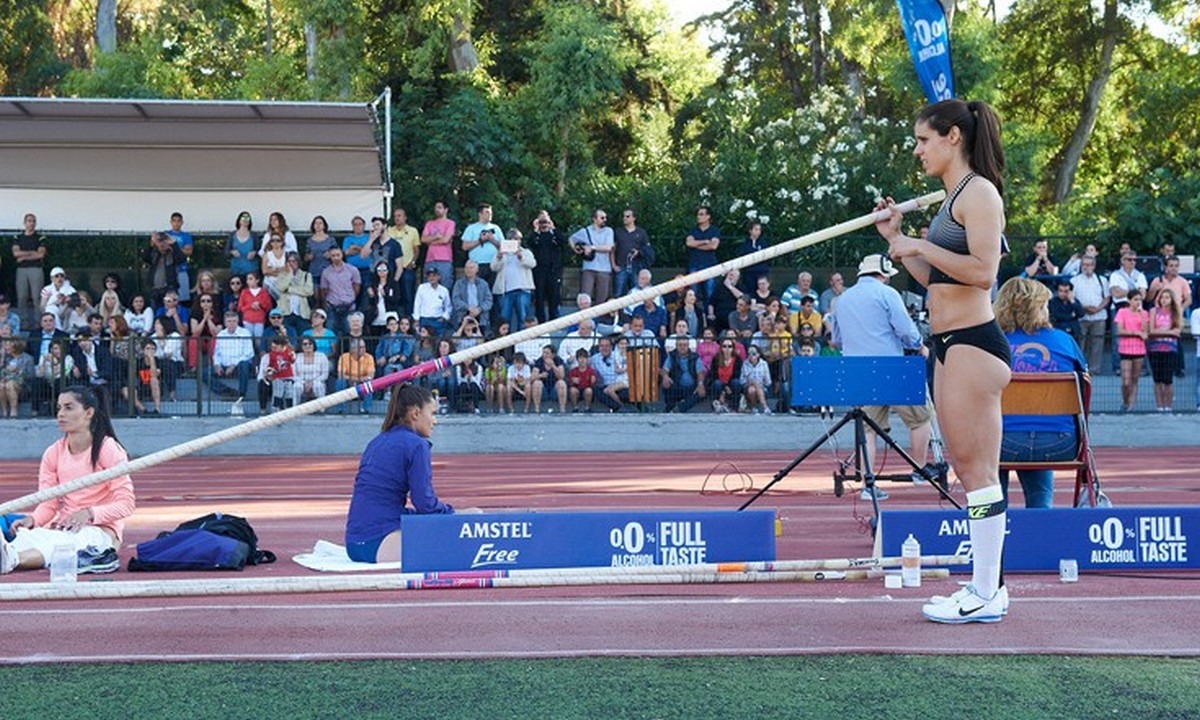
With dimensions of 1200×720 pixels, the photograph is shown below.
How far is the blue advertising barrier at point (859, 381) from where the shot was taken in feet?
33.0

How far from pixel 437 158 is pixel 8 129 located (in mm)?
7766

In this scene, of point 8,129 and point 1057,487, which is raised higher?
point 8,129

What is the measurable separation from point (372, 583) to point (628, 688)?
103 inches

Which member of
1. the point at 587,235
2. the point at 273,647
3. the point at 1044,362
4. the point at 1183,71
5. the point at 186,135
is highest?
the point at 1183,71

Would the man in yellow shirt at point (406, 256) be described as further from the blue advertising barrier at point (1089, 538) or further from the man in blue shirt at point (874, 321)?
the blue advertising barrier at point (1089, 538)

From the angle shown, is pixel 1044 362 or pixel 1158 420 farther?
pixel 1158 420

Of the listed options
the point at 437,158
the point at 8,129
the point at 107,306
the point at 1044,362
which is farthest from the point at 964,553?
the point at 437,158

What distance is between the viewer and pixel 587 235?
23.0 metres

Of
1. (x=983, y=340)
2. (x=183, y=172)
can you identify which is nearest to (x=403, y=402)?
(x=983, y=340)

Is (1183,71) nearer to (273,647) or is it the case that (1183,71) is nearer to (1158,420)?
(1158,420)

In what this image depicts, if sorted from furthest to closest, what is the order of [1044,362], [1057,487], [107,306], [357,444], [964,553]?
[107,306], [357,444], [1057,487], [1044,362], [964,553]

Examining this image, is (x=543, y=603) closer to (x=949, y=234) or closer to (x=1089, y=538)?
(x=949, y=234)

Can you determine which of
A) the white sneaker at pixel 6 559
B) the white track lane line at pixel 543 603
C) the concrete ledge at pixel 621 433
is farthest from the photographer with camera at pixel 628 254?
the white track lane line at pixel 543 603

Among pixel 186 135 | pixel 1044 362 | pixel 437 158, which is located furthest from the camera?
pixel 437 158
